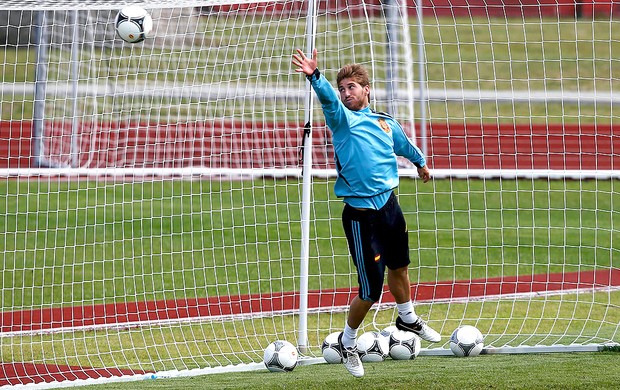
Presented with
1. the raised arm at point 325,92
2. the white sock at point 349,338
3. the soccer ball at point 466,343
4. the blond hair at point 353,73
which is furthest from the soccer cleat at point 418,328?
the blond hair at point 353,73

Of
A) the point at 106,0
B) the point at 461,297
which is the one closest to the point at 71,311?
the point at 106,0

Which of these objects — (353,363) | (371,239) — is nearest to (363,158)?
(371,239)

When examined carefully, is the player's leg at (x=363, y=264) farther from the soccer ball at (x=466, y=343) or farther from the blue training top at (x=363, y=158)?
the soccer ball at (x=466, y=343)

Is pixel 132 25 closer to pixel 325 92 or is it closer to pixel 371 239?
pixel 325 92

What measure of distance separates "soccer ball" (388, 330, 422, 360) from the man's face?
1.61 m

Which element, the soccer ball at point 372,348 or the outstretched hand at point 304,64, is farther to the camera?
the soccer ball at point 372,348

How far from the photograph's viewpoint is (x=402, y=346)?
23.1 feet

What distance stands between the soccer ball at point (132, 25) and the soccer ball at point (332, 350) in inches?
117

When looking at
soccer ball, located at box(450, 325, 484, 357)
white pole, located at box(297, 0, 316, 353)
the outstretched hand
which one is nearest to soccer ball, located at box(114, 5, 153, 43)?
white pole, located at box(297, 0, 316, 353)

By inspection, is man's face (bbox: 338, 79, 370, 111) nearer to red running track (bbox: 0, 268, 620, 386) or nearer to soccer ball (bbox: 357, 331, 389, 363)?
soccer ball (bbox: 357, 331, 389, 363)

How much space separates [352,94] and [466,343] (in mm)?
1916

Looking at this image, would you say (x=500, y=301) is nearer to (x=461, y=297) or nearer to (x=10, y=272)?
(x=461, y=297)

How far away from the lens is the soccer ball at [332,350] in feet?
23.0

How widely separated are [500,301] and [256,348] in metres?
2.49
